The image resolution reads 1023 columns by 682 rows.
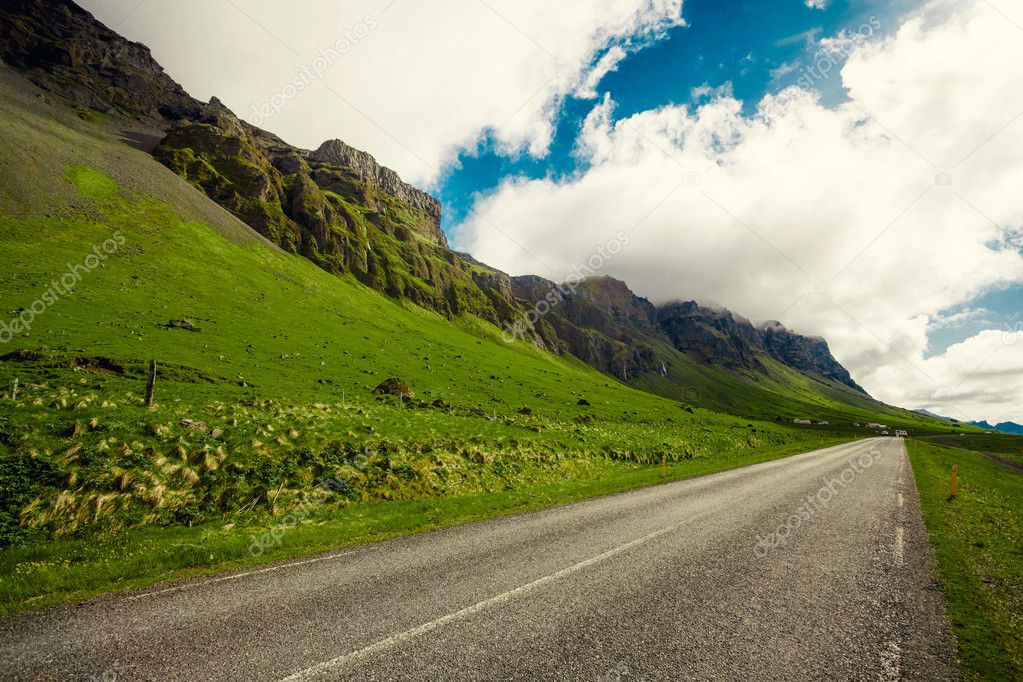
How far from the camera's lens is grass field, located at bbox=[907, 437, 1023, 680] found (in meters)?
7.64

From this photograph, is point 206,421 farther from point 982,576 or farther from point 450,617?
point 982,576

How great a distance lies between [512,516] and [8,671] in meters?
13.2

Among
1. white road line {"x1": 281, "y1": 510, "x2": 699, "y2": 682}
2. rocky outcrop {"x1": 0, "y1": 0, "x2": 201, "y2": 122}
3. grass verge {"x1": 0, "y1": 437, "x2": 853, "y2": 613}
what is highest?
rocky outcrop {"x1": 0, "y1": 0, "x2": 201, "y2": 122}

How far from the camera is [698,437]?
172 feet

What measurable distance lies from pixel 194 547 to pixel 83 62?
794 ft

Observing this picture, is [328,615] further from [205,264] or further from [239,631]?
[205,264]

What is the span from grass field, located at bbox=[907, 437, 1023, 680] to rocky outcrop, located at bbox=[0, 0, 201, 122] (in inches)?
8686

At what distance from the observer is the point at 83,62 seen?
162 metres

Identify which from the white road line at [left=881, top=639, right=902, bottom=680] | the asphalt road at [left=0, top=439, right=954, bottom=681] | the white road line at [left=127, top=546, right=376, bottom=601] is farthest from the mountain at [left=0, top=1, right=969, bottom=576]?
the white road line at [left=881, top=639, right=902, bottom=680]

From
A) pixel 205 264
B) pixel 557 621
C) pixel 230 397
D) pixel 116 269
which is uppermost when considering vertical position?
pixel 205 264

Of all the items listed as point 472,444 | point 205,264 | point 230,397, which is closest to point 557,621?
point 472,444

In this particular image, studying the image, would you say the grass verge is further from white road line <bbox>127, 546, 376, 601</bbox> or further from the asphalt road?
the asphalt road

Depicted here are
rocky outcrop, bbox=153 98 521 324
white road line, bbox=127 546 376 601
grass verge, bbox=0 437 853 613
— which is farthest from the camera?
rocky outcrop, bbox=153 98 521 324

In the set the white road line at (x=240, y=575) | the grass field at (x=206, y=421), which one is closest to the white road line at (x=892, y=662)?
the white road line at (x=240, y=575)
